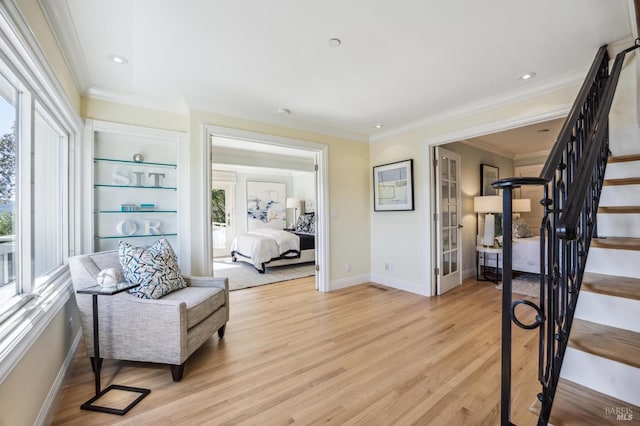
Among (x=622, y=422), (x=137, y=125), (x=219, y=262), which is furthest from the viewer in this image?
(x=219, y=262)

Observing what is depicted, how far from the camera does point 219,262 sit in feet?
21.0

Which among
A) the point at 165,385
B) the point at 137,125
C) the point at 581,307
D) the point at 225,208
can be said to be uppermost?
the point at 137,125

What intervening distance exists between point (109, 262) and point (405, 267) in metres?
3.48

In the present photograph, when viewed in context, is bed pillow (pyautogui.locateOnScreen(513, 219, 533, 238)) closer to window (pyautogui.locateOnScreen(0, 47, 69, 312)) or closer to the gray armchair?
the gray armchair

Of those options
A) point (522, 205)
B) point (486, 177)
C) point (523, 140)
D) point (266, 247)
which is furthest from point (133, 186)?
point (522, 205)

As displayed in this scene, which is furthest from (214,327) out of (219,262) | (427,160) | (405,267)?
(219,262)

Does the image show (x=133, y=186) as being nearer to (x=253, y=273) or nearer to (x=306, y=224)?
(x=253, y=273)

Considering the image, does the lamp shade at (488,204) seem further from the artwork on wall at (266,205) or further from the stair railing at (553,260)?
the artwork on wall at (266,205)

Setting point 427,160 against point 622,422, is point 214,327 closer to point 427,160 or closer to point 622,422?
point 622,422

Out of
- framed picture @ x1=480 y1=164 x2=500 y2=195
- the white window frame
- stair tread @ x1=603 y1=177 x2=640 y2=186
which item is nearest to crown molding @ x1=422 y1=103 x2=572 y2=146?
stair tread @ x1=603 y1=177 x2=640 y2=186

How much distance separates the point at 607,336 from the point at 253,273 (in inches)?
189

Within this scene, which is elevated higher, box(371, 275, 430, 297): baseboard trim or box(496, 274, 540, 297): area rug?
box(371, 275, 430, 297): baseboard trim

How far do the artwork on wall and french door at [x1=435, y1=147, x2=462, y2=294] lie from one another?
527 cm

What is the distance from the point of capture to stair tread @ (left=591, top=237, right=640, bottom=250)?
4.61 feet
